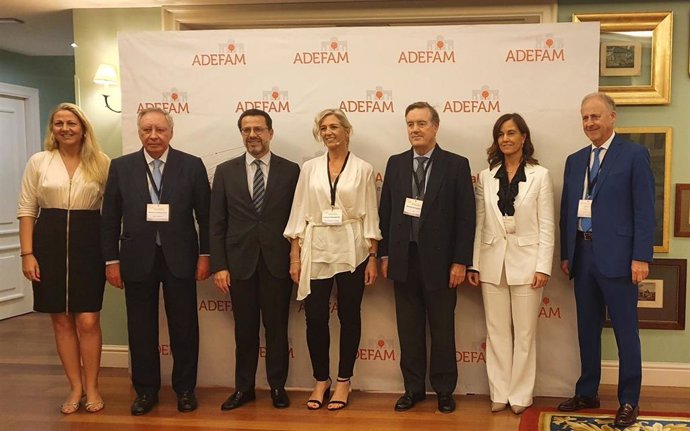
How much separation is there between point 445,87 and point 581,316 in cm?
156

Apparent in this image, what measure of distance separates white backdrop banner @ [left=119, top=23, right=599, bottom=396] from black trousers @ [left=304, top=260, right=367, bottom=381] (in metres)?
0.27

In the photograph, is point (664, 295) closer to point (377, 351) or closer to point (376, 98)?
point (377, 351)

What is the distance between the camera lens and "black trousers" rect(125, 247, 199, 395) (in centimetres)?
339

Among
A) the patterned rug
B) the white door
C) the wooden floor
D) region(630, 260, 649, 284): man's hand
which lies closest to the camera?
region(630, 260, 649, 284): man's hand

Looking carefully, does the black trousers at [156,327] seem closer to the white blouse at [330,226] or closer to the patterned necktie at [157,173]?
the patterned necktie at [157,173]

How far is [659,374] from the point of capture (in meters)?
3.83

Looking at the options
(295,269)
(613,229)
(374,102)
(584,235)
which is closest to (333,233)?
(295,269)

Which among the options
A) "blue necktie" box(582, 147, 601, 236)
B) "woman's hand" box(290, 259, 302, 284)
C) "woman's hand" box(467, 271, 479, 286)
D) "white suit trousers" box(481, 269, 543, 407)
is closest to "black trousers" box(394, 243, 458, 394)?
"woman's hand" box(467, 271, 479, 286)

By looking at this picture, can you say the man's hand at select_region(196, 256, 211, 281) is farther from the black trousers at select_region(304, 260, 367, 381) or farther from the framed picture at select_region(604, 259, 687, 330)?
the framed picture at select_region(604, 259, 687, 330)

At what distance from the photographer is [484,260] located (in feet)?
11.0

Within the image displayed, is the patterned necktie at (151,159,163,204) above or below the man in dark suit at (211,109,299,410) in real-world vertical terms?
above

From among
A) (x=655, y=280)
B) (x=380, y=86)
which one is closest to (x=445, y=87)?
(x=380, y=86)

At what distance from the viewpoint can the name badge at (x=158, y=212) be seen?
328 cm

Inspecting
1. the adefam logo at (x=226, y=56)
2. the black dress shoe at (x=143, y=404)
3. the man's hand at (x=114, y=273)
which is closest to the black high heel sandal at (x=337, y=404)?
the black dress shoe at (x=143, y=404)
